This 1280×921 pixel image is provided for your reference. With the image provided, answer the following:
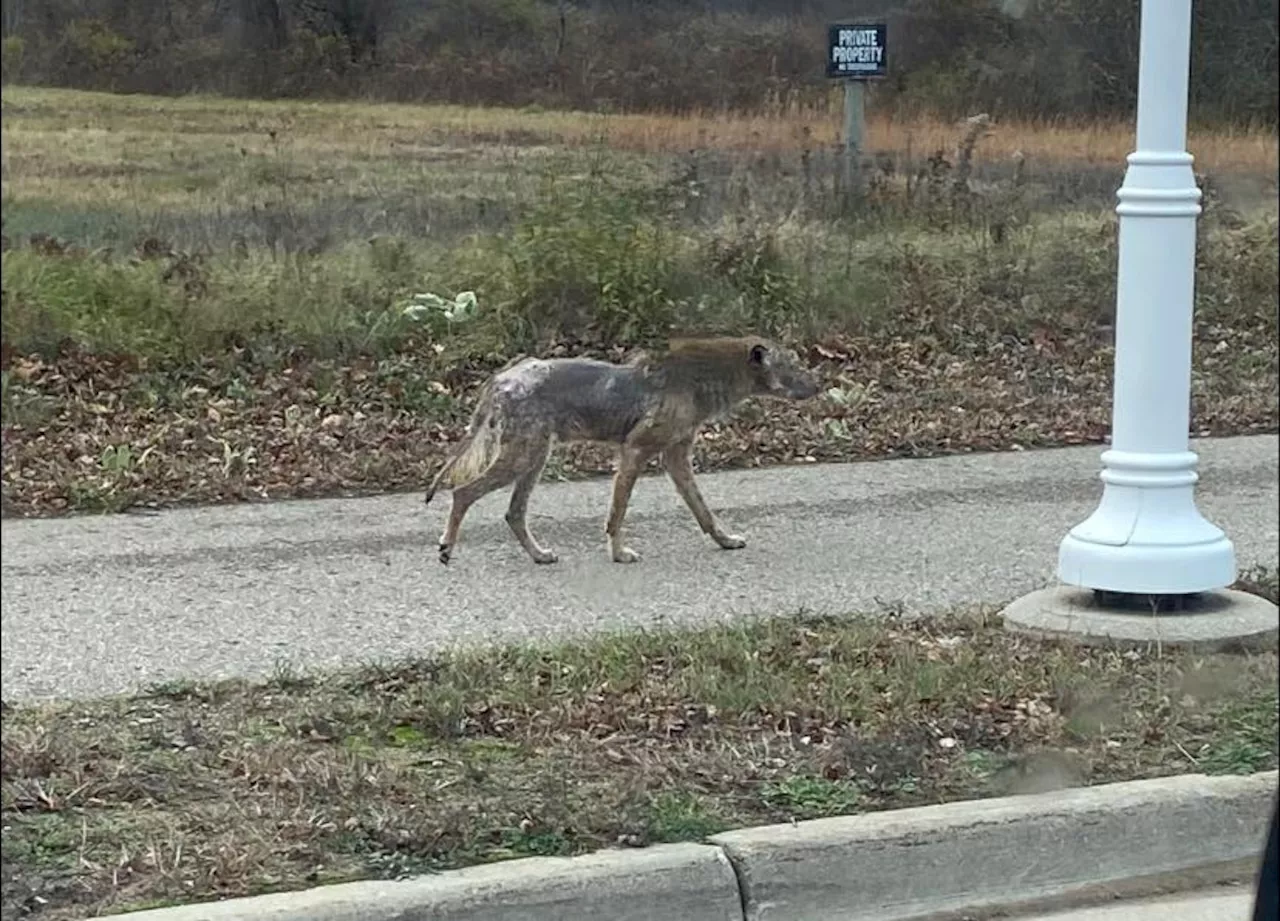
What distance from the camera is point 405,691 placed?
17.4 ft

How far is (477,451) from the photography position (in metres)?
6.63

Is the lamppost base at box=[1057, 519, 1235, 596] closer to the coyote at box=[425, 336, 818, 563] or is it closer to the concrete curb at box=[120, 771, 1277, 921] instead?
the concrete curb at box=[120, 771, 1277, 921]

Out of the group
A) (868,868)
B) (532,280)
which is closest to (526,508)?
(532,280)

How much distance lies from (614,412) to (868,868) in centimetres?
264

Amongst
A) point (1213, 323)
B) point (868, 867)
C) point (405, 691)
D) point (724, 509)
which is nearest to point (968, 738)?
point (868, 867)

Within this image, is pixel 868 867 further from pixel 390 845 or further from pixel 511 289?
pixel 511 289

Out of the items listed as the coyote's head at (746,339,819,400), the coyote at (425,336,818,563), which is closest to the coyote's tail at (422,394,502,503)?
the coyote at (425,336,818,563)

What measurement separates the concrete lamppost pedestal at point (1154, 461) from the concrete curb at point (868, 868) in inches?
37.1

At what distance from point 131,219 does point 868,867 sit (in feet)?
7.76

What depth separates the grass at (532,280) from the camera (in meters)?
5.24

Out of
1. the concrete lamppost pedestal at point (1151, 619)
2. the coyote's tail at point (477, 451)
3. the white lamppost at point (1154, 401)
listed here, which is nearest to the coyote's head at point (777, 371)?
the coyote's tail at point (477, 451)

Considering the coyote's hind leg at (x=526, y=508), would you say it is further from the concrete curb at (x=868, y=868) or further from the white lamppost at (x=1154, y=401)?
the concrete curb at (x=868, y=868)

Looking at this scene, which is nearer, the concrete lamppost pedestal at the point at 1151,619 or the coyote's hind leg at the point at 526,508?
the concrete lamppost pedestal at the point at 1151,619

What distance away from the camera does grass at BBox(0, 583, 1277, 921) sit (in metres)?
4.25
